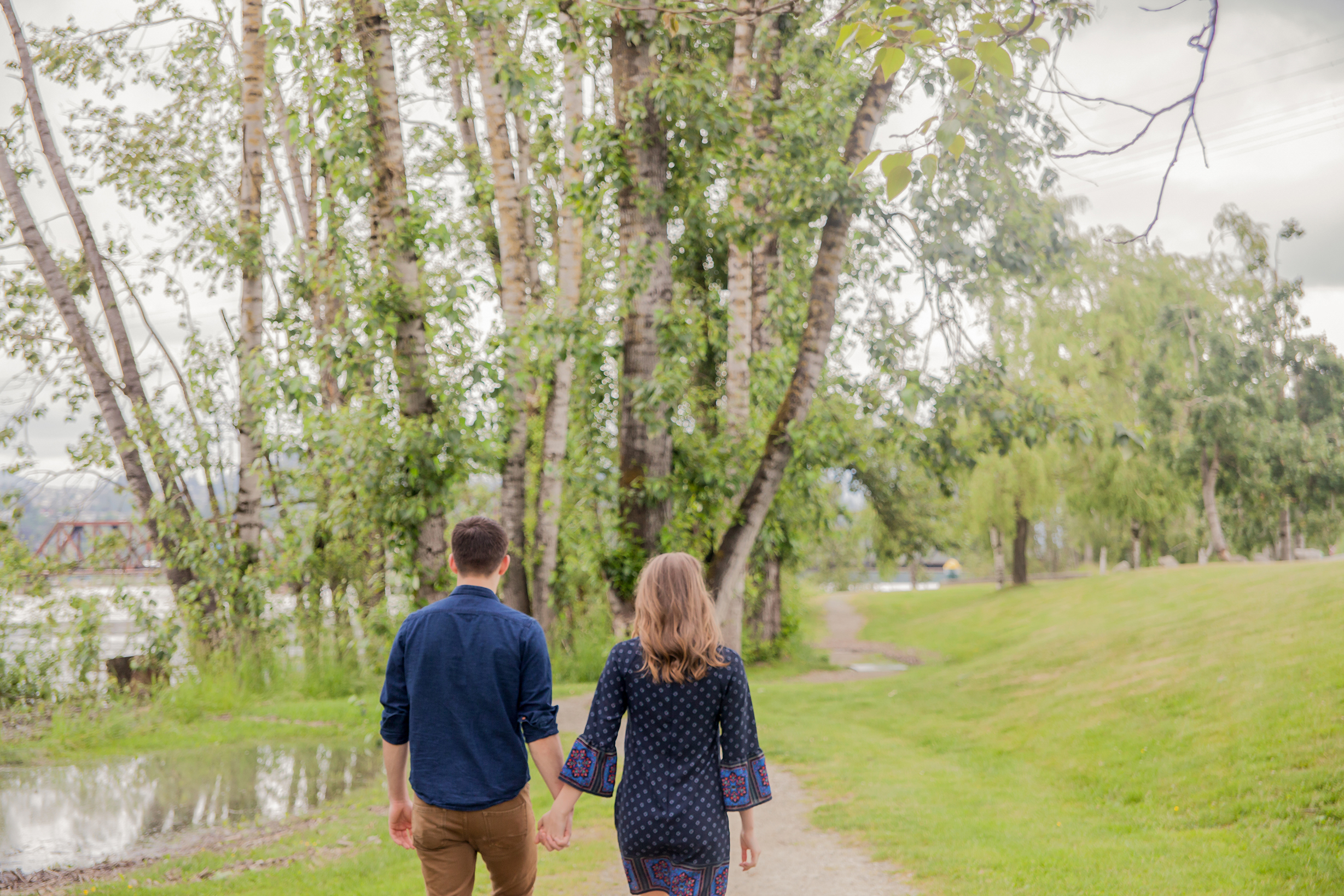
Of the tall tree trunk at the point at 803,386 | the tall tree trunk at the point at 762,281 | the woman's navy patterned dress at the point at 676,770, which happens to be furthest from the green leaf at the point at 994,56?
the tall tree trunk at the point at 762,281

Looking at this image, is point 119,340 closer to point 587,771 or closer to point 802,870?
point 802,870

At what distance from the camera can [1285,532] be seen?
3306cm

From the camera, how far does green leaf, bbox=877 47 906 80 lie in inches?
112

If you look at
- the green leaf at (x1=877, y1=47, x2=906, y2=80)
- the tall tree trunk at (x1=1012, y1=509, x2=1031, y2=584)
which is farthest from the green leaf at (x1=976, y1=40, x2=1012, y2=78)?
the tall tree trunk at (x1=1012, y1=509, x2=1031, y2=584)

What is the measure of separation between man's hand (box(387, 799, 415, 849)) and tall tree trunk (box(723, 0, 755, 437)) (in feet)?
23.6

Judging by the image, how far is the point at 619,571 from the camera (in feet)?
30.8

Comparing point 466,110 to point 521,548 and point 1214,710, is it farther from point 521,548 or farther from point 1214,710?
point 1214,710

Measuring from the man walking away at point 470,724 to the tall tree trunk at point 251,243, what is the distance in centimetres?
883

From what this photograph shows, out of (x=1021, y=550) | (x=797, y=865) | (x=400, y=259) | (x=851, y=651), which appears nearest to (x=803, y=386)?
(x=400, y=259)

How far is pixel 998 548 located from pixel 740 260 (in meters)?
25.6

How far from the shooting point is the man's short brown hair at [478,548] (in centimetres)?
350

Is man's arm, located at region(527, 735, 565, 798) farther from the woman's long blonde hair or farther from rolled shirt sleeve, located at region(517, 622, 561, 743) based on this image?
the woman's long blonde hair

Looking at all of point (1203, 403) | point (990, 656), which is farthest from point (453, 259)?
point (1203, 403)

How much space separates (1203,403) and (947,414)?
25.3 metres
